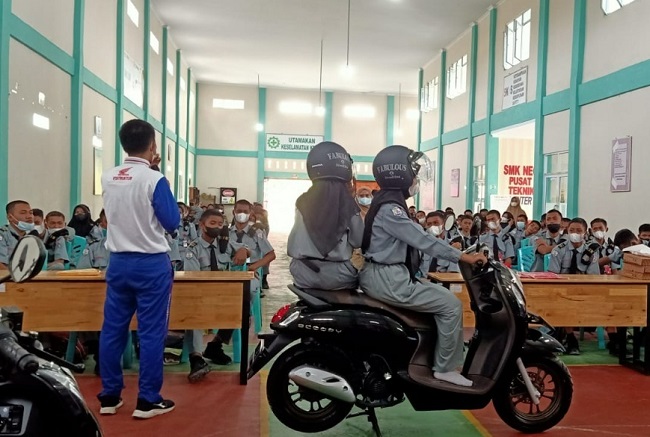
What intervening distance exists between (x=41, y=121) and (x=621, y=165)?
769cm

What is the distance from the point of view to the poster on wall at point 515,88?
11.2 meters

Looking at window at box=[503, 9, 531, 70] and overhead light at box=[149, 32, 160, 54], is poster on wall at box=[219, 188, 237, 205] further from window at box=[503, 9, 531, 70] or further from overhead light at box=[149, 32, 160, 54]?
window at box=[503, 9, 531, 70]

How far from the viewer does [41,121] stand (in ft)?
23.3

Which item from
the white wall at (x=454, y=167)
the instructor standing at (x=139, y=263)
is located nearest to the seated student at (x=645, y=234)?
the instructor standing at (x=139, y=263)

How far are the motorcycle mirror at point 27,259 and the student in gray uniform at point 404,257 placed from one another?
1.85 meters

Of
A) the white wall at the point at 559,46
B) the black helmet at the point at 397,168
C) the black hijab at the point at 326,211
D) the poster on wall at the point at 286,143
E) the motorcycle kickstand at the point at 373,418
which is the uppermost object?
the white wall at the point at 559,46

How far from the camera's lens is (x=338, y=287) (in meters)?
3.15

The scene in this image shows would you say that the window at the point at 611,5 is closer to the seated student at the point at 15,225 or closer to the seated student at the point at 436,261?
the seated student at the point at 436,261

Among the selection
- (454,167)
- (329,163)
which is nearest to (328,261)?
(329,163)

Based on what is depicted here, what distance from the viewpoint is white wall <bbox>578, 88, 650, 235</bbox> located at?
7691 mm

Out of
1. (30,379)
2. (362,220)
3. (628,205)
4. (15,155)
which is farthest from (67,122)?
(628,205)

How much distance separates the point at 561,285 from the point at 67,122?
6709mm

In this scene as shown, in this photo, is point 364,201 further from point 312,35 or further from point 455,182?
point 312,35

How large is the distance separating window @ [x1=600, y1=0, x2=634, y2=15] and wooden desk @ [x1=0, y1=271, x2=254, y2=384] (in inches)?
276
